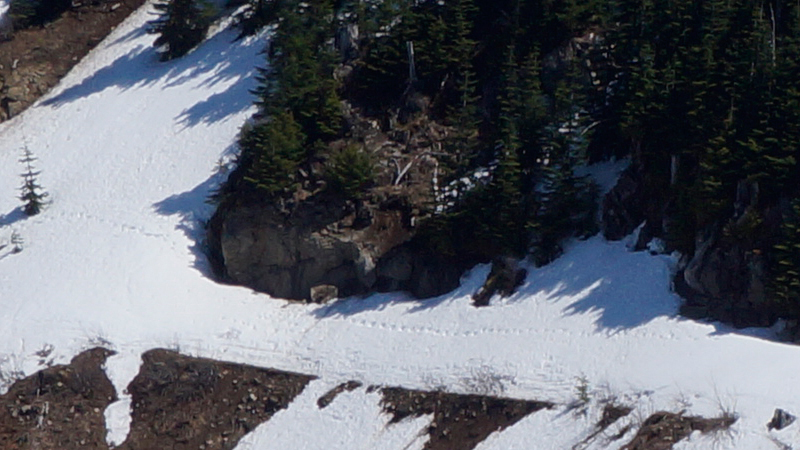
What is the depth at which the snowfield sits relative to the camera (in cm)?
2317

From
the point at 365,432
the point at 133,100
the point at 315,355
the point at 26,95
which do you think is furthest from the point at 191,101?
the point at 365,432

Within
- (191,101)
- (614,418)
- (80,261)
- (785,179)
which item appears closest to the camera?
(614,418)

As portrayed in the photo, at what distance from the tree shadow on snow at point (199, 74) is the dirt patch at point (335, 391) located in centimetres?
986

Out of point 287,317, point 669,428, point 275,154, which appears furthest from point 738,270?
point 275,154

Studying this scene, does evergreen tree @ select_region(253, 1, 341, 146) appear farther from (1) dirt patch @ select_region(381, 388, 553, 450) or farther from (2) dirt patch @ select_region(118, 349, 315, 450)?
(1) dirt patch @ select_region(381, 388, 553, 450)

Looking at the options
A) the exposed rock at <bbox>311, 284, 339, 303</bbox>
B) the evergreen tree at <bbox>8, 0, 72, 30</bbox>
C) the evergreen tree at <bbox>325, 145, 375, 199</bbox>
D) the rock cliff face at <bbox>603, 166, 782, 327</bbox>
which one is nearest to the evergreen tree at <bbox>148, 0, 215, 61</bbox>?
the evergreen tree at <bbox>8, 0, 72, 30</bbox>

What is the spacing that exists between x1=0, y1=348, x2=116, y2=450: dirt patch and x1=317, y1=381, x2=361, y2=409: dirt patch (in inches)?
160

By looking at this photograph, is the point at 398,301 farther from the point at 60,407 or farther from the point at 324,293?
the point at 60,407

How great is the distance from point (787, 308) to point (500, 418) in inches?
204

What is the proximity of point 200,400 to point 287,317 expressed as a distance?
268 cm

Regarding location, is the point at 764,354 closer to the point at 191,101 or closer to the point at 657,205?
the point at 657,205

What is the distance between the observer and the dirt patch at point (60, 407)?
25.8 metres

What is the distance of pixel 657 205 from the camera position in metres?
26.5

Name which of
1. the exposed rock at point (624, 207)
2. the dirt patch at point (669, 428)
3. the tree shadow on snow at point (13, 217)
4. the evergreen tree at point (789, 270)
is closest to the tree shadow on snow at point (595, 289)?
the exposed rock at point (624, 207)
